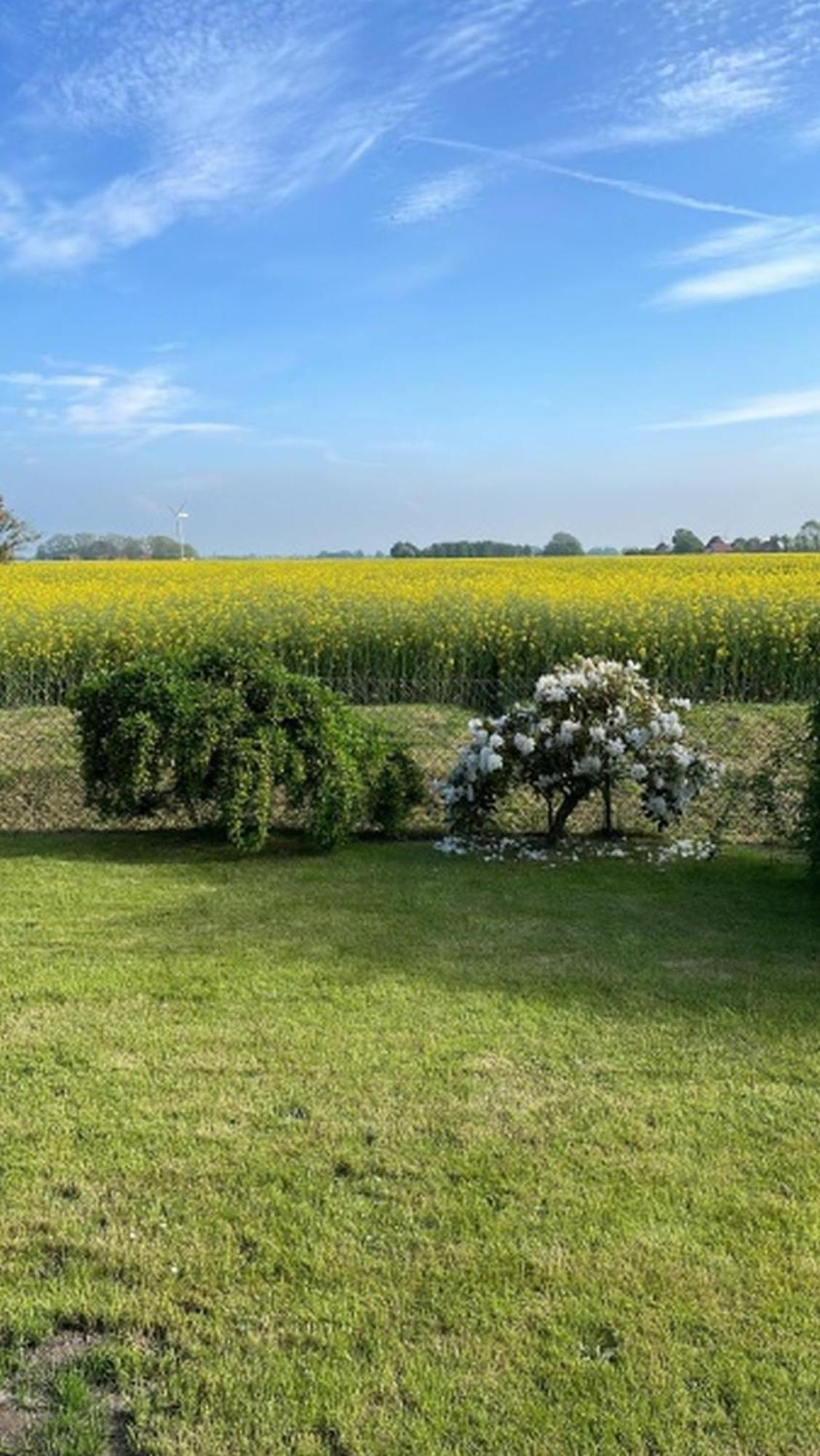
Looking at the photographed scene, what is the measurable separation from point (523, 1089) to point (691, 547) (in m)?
36.3

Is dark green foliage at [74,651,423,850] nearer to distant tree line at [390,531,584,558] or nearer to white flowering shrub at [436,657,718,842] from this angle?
white flowering shrub at [436,657,718,842]

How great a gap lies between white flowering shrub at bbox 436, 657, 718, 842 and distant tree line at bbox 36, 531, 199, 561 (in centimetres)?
3239

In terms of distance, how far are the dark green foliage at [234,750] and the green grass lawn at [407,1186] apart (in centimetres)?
125

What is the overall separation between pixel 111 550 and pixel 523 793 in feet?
120

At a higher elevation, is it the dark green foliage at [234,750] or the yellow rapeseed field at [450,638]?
the yellow rapeseed field at [450,638]

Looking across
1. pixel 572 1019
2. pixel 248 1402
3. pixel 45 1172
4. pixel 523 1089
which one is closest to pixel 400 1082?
pixel 523 1089

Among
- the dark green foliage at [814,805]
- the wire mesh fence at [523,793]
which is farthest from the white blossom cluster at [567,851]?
the dark green foliage at [814,805]

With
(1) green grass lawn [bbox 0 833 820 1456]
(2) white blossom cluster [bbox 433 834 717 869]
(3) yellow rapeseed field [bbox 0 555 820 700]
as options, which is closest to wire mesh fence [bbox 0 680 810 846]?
(2) white blossom cluster [bbox 433 834 717 869]

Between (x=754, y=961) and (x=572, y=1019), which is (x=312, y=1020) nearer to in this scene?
(x=572, y=1019)

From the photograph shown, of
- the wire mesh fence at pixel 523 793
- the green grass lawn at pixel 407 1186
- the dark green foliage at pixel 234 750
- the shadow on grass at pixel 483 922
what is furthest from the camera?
the wire mesh fence at pixel 523 793

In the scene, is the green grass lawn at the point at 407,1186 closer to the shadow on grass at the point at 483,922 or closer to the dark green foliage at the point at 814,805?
the shadow on grass at the point at 483,922

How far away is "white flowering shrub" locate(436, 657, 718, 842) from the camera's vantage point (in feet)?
20.4

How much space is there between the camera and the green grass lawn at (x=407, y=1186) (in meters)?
2.10

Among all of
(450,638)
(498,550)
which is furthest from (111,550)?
(450,638)
